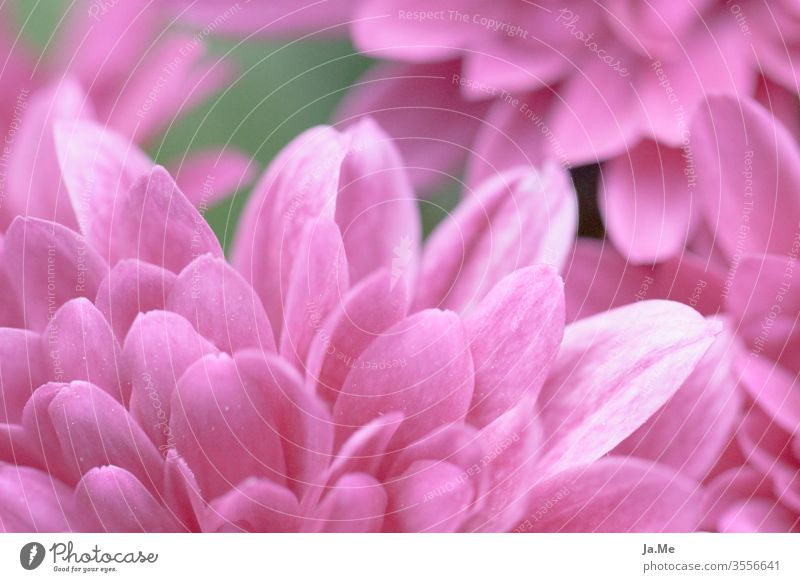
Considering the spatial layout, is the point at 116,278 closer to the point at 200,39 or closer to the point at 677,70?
the point at 200,39

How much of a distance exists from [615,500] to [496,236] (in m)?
0.12

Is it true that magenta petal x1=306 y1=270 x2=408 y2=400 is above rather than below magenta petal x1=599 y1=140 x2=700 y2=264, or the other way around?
below

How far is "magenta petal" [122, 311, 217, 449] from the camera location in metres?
0.34

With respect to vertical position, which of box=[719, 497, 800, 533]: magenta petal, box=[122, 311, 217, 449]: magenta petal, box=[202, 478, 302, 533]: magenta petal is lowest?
box=[719, 497, 800, 533]: magenta petal

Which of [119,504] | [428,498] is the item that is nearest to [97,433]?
[119,504]

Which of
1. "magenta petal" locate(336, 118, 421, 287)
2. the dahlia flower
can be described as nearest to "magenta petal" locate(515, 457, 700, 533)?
the dahlia flower

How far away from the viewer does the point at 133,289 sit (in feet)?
1.11

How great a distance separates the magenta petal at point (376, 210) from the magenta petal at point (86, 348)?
99mm

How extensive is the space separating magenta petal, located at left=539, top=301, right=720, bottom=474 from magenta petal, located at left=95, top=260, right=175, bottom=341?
0.16m

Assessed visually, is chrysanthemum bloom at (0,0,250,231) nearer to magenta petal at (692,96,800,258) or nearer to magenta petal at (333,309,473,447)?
magenta petal at (333,309,473,447)

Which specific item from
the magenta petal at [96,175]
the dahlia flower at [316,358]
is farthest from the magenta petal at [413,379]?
the magenta petal at [96,175]

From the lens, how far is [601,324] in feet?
1.18
